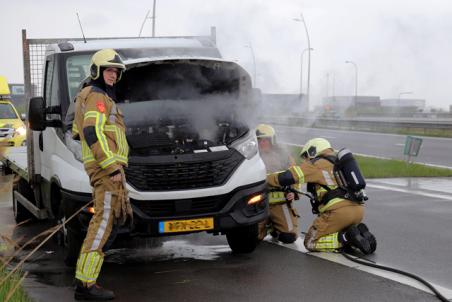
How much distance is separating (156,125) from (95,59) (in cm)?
129

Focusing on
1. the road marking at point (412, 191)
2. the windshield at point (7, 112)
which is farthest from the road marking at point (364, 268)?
the windshield at point (7, 112)

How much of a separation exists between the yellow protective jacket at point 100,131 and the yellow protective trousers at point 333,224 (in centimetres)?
261

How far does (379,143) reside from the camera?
A: 2811 cm

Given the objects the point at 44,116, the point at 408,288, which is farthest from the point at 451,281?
the point at 44,116

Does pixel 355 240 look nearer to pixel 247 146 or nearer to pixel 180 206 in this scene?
pixel 247 146

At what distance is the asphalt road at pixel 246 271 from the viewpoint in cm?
580

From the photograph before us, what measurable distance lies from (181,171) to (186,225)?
50 cm

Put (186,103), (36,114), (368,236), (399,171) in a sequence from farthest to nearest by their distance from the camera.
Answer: (399,171) < (368,236) < (186,103) < (36,114)

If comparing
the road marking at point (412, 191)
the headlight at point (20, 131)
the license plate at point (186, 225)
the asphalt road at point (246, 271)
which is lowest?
the road marking at point (412, 191)

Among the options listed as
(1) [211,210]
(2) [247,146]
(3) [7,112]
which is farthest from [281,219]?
(3) [7,112]

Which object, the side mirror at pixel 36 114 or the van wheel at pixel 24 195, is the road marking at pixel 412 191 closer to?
the van wheel at pixel 24 195

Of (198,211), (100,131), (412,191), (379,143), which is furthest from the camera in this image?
(379,143)

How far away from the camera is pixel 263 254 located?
24.2 ft

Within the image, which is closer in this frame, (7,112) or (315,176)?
(315,176)
